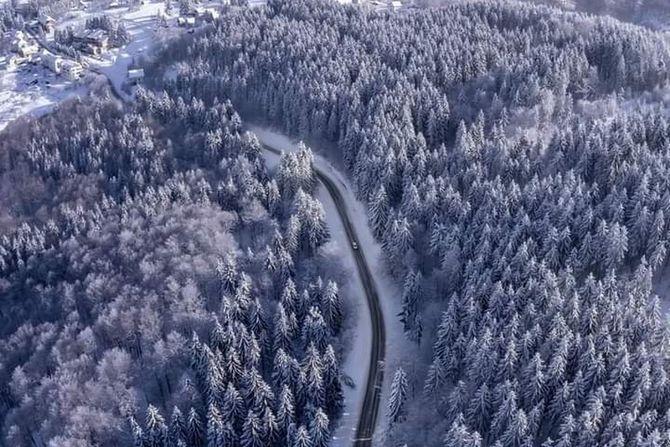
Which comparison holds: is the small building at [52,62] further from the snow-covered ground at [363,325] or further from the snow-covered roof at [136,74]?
the snow-covered ground at [363,325]

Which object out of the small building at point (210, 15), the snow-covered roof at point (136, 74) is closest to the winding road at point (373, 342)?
the snow-covered roof at point (136, 74)

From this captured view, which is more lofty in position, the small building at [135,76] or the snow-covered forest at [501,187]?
the snow-covered forest at [501,187]

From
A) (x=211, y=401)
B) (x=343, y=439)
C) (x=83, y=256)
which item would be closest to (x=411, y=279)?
(x=343, y=439)

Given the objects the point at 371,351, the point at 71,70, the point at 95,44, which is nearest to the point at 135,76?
the point at 71,70

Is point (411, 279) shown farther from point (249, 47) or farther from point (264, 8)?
point (264, 8)

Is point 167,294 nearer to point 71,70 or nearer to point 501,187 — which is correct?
point 501,187
